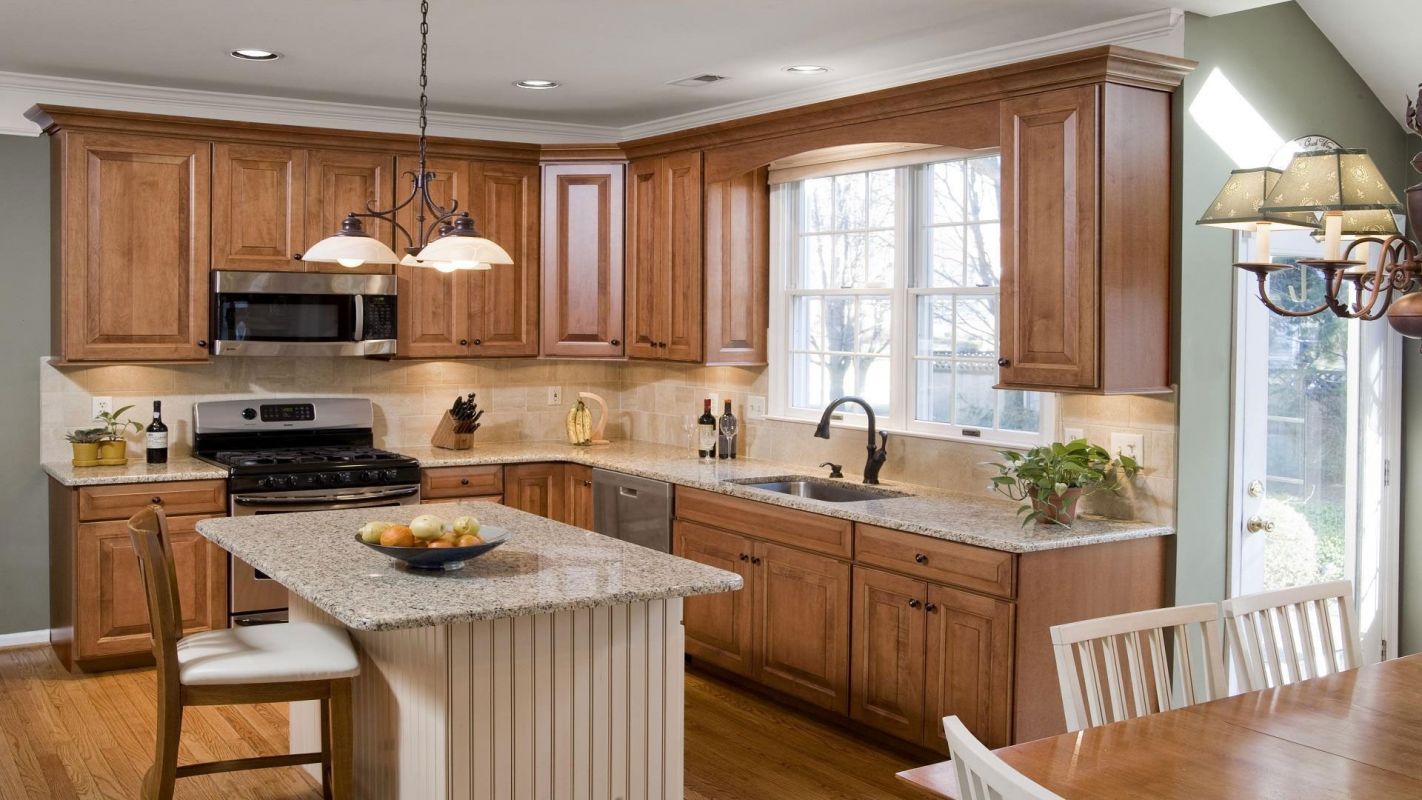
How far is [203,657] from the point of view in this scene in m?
3.05

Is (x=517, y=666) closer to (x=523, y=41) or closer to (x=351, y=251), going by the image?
(x=351, y=251)

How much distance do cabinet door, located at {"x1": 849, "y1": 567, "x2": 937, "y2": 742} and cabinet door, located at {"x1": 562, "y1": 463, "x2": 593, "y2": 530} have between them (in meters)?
1.77

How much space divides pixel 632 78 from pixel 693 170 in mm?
612

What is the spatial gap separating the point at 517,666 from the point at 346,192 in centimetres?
329

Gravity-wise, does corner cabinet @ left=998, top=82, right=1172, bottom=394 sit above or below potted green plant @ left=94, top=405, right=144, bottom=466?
above

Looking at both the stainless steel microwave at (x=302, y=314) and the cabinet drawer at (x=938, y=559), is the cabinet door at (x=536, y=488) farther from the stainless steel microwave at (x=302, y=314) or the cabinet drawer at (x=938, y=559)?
the cabinet drawer at (x=938, y=559)

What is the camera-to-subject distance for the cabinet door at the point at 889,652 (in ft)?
12.9

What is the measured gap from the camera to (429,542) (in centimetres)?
304

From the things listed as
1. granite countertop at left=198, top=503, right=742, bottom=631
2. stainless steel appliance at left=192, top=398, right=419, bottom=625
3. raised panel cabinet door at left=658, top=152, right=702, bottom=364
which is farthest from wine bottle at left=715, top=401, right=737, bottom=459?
granite countertop at left=198, top=503, right=742, bottom=631

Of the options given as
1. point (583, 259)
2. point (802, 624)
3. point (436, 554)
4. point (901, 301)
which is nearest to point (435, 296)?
point (583, 259)

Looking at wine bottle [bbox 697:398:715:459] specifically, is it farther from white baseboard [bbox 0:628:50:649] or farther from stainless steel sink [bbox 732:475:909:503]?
white baseboard [bbox 0:628:50:649]

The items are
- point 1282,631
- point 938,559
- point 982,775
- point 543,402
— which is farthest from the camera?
point 543,402

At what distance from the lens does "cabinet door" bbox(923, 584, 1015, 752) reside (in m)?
3.64

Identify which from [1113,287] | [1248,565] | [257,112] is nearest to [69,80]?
[257,112]
